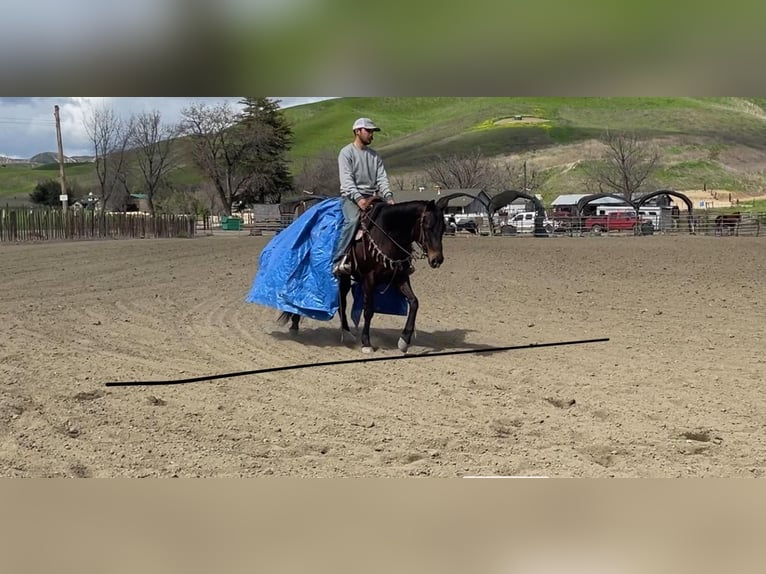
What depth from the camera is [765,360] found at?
20.7ft

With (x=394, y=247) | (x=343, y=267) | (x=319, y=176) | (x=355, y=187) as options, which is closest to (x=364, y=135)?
(x=355, y=187)

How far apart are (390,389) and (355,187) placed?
216cm

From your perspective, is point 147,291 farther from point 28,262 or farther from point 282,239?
point 28,262

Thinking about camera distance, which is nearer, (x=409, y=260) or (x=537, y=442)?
(x=537, y=442)

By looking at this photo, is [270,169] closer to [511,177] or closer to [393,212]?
[511,177]


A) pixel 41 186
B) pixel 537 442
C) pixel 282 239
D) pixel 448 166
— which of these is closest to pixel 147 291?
pixel 282 239

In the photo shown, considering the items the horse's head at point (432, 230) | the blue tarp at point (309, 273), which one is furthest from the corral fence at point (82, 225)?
the horse's head at point (432, 230)

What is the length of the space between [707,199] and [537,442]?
5113 centimetres

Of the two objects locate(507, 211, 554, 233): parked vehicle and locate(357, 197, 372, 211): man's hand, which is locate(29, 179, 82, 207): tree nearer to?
locate(507, 211, 554, 233): parked vehicle

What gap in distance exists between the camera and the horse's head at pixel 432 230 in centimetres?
619

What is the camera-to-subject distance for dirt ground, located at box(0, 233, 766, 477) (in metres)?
3.76

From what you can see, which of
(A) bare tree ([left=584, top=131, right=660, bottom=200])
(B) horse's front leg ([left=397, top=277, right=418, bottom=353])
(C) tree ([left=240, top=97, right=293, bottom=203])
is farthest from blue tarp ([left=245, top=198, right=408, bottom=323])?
(A) bare tree ([left=584, top=131, right=660, bottom=200])

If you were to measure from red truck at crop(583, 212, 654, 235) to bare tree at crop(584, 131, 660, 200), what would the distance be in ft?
67.5

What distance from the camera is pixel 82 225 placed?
25.7 m
